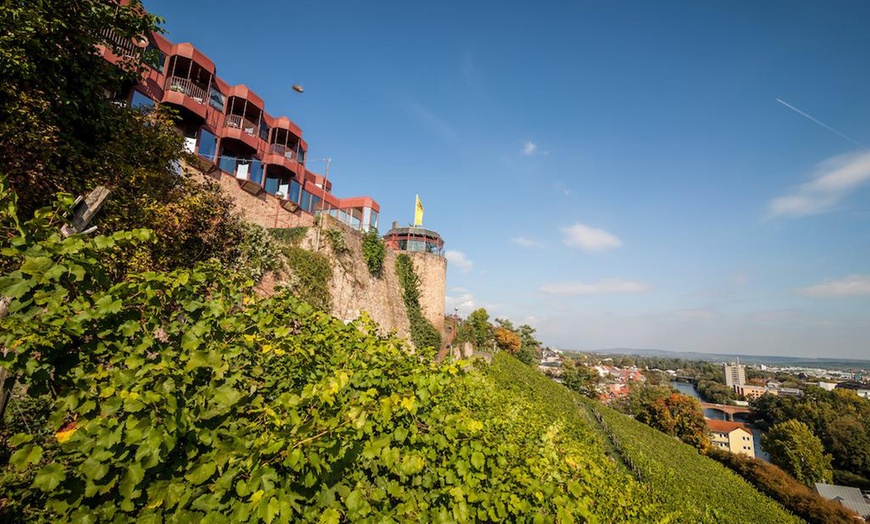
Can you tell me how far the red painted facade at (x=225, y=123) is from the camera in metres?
14.3

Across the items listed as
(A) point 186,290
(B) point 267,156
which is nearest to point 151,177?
(A) point 186,290

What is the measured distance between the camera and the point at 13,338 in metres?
1.68

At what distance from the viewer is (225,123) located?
17016 millimetres

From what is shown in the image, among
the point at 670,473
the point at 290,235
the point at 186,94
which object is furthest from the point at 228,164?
the point at 670,473

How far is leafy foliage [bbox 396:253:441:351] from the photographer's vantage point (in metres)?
21.8

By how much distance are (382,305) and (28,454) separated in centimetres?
1788

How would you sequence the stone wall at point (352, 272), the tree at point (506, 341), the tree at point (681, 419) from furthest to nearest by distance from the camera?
the tree at point (681, 419) < the tree at point (506, 341) < the stone wall at point (352, 272)

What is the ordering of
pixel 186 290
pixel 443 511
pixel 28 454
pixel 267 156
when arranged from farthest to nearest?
pixel 267 156 < pixel 186 290 < pixel 443 511 < pixel 28 454

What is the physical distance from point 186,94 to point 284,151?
529 centimetres

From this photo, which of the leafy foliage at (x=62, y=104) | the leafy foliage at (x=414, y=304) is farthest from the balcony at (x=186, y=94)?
the leafy foliage at (x=414, y=304)

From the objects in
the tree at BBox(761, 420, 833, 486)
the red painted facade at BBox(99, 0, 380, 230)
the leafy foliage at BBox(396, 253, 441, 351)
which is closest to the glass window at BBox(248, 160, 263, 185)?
the red painted facade at BBox(99, 0, 380, 230)

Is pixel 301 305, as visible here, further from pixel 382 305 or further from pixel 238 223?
pixel 382 305

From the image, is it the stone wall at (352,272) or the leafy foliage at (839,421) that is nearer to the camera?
the stone wall at (352,272)

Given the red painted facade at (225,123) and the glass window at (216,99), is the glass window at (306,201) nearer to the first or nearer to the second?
the red painted facade at (225,123)
